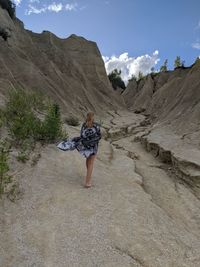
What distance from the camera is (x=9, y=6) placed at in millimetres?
→ 30188

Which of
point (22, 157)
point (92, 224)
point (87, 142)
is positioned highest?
point (87, 142)

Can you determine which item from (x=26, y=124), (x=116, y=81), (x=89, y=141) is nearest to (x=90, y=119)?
(x=89, y=141)

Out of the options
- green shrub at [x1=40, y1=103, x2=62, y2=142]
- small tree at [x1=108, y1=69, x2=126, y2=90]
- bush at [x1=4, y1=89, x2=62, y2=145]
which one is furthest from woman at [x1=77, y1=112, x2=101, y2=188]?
small tree at [x1=108, y1=69, x2=126, y2=90]

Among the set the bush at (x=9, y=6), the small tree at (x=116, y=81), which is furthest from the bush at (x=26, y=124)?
the small tree at (x=116, y=81)

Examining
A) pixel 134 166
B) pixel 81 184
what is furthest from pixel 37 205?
pixel 134 166

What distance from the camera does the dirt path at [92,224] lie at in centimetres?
457

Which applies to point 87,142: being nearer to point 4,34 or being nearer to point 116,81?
point 4,34

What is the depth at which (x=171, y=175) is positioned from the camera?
33.1 feet

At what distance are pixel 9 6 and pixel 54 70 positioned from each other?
9.14m

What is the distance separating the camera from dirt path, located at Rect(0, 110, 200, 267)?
4.57 metres

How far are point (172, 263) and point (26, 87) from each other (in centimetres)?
1702

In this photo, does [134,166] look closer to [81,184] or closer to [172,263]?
[81,184]

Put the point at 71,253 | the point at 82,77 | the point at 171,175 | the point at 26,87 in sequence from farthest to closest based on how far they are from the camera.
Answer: the point at 82,77 < the point at 26,87 < the point at 171,175 < the point at 71,253

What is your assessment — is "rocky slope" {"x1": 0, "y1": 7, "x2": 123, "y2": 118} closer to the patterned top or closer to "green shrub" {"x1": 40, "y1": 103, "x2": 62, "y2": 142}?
"green shrub" {"x1": 40, "y1": 103, "x2": 62, "y2": 142}
